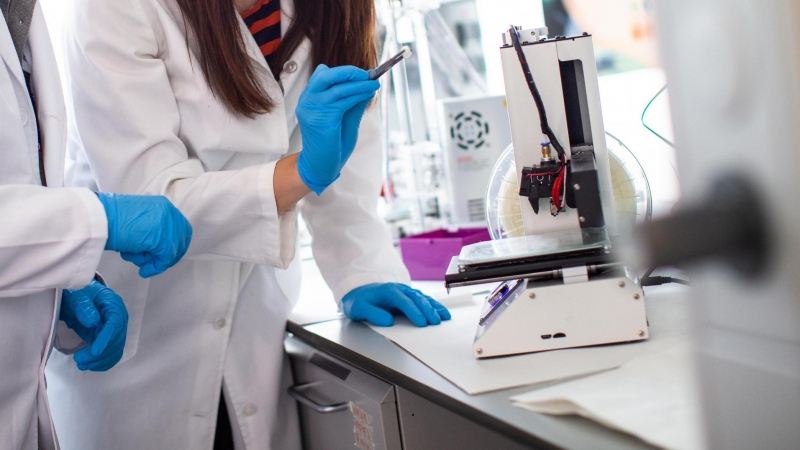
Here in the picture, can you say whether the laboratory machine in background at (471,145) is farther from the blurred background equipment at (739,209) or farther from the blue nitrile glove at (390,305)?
the blurred background equipment at (739,209)

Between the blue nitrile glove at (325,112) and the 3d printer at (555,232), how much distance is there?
27 cm

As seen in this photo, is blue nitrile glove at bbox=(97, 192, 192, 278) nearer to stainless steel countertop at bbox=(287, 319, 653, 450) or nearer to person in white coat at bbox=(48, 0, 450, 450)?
person in white coat at bbox=(48, 0, 450, 450)

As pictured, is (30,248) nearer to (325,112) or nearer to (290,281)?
(325,112)

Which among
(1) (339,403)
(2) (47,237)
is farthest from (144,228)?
(1) (339,403)

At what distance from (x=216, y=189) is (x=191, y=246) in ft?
0.40

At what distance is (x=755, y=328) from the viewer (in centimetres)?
27

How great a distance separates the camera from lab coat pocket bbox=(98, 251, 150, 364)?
140 cm

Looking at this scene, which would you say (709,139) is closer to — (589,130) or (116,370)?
(589,130)

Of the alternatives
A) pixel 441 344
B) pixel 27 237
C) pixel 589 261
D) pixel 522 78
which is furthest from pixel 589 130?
pixel 27 237

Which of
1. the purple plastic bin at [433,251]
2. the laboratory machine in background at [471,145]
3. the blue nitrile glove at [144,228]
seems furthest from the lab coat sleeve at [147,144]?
the laboratory machine in background at [471,145]

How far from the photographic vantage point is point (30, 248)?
1029 mm

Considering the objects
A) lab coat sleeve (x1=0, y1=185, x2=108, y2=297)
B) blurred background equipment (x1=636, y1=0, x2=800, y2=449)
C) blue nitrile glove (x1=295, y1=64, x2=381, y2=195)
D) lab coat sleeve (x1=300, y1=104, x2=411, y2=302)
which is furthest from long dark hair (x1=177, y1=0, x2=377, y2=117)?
blurred background equipment (x1=636, y1=0, x2=800, y2=449)

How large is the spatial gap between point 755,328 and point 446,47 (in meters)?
2.17

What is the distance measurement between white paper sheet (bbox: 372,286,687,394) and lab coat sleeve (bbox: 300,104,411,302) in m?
0.37
